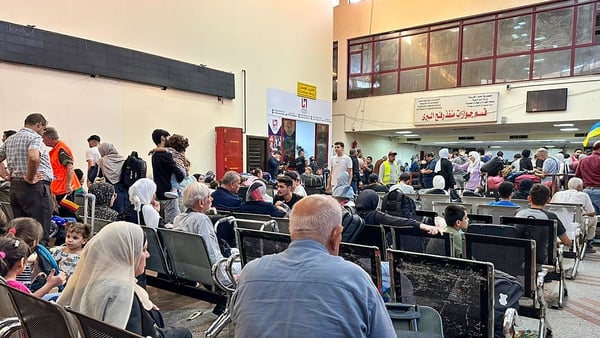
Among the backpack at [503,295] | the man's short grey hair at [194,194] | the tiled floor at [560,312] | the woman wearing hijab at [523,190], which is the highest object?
the man's short grey hair at [194,194]

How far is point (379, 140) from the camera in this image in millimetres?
17312

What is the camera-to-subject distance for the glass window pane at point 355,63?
15.6 meters

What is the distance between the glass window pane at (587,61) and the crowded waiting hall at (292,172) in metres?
0.04

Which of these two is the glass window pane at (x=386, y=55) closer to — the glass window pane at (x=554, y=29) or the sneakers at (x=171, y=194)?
the glass window pane at (x=554, y=29)

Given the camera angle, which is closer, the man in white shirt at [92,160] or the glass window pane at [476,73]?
the man in white shirt at [92,160]

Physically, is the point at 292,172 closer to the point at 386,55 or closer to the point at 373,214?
the point at 373,214

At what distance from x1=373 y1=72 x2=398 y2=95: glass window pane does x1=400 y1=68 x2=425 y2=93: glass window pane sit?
27 cm

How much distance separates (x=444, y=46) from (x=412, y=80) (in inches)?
61.8

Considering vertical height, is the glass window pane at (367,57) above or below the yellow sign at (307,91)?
above

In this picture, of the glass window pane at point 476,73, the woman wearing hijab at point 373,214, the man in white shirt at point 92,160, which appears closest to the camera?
the woman wearing hijab at point 373,214

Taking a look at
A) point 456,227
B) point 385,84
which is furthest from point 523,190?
point 385,84

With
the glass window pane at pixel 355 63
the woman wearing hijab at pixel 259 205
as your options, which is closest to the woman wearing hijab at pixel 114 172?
the woman wearing hijab at pixel 259 205

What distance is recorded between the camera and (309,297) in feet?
3.67

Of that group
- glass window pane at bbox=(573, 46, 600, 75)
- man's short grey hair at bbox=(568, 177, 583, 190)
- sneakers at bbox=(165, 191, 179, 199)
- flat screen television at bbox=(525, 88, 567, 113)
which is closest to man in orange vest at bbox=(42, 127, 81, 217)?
sneakers at bbox=(165, 191, 179, 199)
